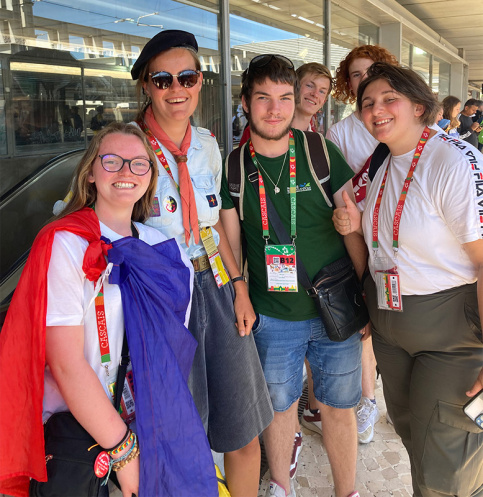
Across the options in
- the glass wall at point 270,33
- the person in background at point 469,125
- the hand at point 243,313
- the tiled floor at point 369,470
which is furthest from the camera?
the person in background at point 469,125

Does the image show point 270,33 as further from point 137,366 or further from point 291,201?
point 137,366

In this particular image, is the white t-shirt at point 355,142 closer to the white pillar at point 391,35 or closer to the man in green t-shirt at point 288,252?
the man in green t-shirt at point 288,252

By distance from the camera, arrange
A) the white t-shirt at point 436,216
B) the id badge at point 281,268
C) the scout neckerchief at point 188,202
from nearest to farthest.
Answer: the white t-shirt at point 436,216 → the scout neckerchief at point 188,202 → the id badge at point 281,268

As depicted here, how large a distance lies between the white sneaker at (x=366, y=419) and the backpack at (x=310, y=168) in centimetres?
167

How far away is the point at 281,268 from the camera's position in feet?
7.12

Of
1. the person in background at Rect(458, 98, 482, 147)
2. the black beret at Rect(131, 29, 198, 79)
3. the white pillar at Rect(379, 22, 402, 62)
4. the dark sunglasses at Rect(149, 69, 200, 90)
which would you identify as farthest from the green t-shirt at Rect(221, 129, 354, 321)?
the person in background at Rect(458, 98, 482, 147)

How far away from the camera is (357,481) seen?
107 inches

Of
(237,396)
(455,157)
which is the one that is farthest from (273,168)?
(237,396)

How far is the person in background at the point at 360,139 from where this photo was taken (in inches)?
112

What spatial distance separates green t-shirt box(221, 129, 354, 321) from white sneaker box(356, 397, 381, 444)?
4.27ft

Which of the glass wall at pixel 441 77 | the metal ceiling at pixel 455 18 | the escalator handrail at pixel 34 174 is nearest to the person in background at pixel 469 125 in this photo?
the metal ceiling at pixel 455 18

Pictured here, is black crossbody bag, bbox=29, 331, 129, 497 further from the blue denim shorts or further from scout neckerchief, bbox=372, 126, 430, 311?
scout neckerchief, bbox=372, 126, 430, 311

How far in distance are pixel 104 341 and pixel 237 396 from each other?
780 millimetres

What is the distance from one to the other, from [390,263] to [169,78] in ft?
3.97
